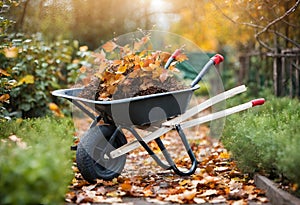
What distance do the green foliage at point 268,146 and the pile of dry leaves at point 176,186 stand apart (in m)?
0.19

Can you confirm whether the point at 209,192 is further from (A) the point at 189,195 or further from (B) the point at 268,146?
(B) the point at 268,146

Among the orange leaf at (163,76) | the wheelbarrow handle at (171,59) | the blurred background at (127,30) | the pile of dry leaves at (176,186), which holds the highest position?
the blurred background at (127,30)

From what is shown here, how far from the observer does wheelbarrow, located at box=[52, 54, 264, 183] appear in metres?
3.81

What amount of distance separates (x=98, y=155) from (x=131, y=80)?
67cm

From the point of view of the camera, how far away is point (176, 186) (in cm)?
387

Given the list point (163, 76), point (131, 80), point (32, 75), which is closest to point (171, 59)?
point (163, 76)

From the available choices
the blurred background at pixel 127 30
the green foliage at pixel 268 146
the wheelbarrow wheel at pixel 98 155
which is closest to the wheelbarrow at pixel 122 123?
the wheelbarrow wheel at pixel 98 155

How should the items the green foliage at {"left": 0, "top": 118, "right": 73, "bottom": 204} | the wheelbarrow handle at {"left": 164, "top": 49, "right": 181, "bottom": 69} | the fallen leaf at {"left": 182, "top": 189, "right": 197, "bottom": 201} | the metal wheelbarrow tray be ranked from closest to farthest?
the green foliage at {"left": 0, "top": 118, "right": 73, "bottom": 204} → the fallen leaf at {"left": 182, "top": 189, "right": 197, "bottom": 201} → the metal wheelbarrow tray → the wheelbarrow handle at {"left": 164, "top": 49, "right": 181, "bottom": 69}

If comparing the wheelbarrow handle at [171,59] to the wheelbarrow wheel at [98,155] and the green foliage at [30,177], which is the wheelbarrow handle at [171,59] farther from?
the green foliage at [30,177]

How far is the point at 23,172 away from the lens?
2.31m

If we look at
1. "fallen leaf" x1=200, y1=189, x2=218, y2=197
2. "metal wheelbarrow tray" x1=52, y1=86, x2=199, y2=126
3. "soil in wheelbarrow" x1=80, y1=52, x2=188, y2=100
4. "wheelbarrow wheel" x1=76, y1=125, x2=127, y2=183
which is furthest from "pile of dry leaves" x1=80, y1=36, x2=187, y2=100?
→ "fallen leaf" x1=200, y1=189, x2=218, y2=197

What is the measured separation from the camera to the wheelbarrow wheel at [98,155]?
12.5 feet

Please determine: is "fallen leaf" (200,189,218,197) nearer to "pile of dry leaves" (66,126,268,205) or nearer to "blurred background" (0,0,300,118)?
"pile of dry leaves" (66,126,268,205)

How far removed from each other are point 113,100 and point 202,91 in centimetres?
759
